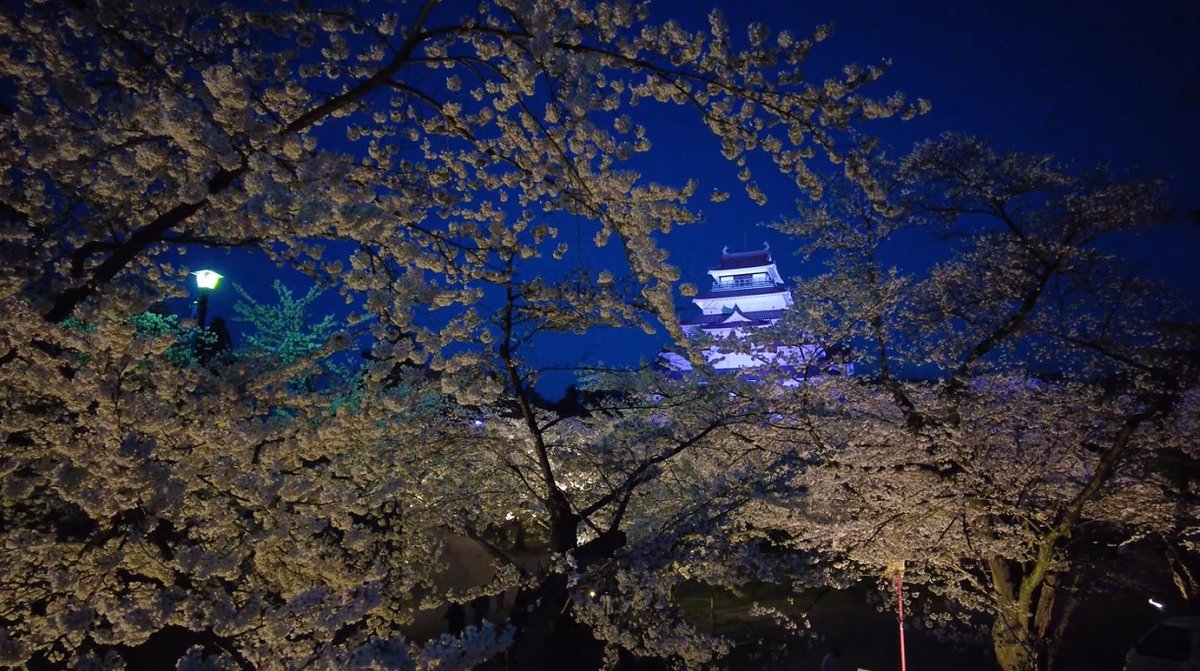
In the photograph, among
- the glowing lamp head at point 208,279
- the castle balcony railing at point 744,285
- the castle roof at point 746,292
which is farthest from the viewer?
the castle balcony railing at point 744,285

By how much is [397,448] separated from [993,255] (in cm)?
937

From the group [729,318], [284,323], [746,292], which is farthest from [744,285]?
[284,323]

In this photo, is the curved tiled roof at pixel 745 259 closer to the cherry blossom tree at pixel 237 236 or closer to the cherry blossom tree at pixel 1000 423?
the cherry blossom tree at pixel 1000 423

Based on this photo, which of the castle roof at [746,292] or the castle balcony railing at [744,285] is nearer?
the castle roof at [746,292]

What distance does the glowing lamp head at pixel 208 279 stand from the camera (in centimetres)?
980

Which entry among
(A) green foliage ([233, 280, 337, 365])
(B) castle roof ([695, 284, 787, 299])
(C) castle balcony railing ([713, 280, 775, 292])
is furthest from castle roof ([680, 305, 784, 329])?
(A) green foliage ([233, 280, 337, 365])

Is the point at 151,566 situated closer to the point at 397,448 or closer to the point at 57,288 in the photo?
the point at 57,288

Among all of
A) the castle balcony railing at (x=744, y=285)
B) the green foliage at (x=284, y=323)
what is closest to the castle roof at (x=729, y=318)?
the castle balcony railing at (x=744, y=285)

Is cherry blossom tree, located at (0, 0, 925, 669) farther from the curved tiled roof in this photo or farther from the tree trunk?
the curved tiled roof

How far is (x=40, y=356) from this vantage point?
12.3 feet

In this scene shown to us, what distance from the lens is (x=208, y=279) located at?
988 centimetres

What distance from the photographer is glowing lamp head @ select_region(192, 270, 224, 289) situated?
980 centimetres

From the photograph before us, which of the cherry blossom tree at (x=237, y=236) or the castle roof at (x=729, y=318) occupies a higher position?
the castle roof at (x=729, y=318)

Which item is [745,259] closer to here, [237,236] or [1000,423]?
[1000,423]
